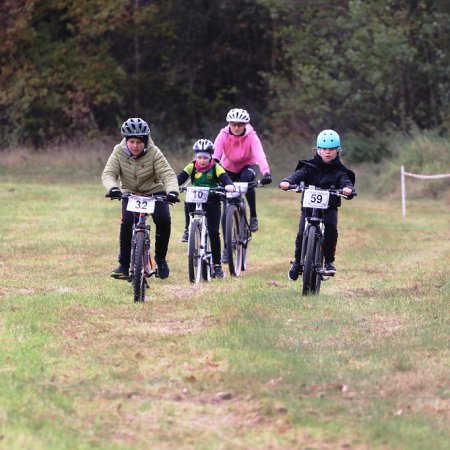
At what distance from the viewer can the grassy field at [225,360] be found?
23.3 ft

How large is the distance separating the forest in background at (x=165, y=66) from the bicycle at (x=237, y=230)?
25024 millimetres

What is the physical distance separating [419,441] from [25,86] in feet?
144

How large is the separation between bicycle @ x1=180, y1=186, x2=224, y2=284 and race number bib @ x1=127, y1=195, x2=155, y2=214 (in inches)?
73.4

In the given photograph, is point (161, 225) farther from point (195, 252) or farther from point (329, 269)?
point (329, 269)

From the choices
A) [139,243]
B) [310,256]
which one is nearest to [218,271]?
[310,256]

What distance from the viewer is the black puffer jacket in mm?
12656

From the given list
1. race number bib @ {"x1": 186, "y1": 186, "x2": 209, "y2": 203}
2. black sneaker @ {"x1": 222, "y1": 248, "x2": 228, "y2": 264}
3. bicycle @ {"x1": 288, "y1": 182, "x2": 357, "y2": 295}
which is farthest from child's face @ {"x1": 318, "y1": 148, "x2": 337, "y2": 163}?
black sneaker @ {"x1": 222, "y1": 248, "x2": 228, "y2": 264}

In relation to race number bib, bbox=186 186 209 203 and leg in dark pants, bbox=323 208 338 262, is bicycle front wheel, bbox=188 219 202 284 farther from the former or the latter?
leg in dark pants, bbox=323 208 338 262

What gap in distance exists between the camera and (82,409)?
755cm

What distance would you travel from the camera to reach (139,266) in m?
12.0

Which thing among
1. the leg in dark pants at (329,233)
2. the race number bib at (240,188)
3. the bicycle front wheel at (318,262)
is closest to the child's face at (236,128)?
the race number bib at (240,188)

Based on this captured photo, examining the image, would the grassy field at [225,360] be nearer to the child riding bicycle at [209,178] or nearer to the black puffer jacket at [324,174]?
the child riding bicycle at [209,178]

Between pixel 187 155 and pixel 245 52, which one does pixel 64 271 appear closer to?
pixel 187 155

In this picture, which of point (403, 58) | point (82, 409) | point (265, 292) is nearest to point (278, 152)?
point (403, 58)
